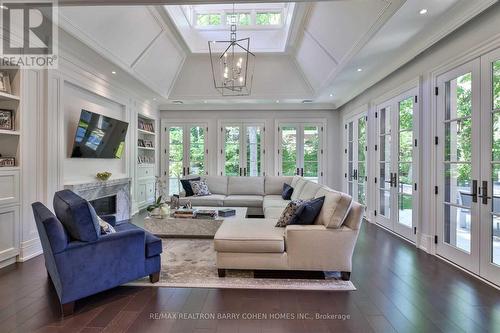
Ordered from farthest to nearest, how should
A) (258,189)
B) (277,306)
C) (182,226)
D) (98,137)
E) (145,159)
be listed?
(145,159)
(258,189)
(98,137)
(182,226)
(277,306)

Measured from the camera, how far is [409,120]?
4254 mm

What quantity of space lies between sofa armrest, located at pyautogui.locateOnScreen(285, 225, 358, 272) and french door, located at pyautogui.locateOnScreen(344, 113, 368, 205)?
11.2 ft

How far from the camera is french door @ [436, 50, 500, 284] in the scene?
276 cm

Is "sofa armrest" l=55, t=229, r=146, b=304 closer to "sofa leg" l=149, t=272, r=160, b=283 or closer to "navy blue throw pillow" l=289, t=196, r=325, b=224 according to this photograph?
"sofa leg" l=149, t=272, r=160, b=283

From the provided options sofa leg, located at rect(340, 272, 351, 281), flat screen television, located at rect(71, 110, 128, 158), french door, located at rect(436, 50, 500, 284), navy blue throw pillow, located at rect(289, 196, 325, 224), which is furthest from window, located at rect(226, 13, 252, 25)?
sofa leg, located at rect(340, 272, 351, 281)

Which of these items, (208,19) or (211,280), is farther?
(208,19)

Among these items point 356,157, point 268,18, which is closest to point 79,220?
point 268,18

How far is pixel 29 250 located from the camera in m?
3.44

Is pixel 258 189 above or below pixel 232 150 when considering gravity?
below

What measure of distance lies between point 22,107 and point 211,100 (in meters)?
4.23

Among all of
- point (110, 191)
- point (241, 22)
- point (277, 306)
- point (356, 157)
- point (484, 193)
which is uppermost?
point (241, 22)

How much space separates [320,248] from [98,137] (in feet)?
13.5

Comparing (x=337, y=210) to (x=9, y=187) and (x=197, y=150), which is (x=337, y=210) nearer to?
(x=9, y=187)

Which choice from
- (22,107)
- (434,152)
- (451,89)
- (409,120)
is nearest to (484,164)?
(434,152)
